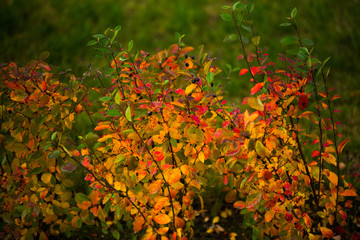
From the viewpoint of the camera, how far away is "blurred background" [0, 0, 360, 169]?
359 centimetres

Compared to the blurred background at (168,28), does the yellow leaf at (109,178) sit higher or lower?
higher

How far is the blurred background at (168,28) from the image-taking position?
11.8 ft

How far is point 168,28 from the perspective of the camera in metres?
4.41

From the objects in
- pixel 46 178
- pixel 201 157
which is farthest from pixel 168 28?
pixel 201 157

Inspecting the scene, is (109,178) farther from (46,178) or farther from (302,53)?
(302,53)

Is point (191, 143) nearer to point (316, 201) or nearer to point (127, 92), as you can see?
point (127, 92)

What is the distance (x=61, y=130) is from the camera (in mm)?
1619

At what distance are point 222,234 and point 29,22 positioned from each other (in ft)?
13.0

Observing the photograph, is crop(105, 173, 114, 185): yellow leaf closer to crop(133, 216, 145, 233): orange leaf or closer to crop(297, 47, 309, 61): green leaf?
crop(133, 216, 145, 233): orange leaf

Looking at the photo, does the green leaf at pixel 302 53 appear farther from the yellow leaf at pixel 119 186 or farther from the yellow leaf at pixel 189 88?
the yellow leaf at pixel 119 186

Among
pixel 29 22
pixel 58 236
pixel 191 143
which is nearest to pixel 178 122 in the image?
pixel 191 143

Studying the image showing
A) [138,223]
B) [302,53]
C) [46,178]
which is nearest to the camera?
[302,53]

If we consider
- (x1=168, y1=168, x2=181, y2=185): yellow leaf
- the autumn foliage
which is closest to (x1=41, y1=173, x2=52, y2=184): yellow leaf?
the autumn foliage

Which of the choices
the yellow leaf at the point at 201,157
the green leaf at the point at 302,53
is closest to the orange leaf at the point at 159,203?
the yellow leaf at the point at 201,157
